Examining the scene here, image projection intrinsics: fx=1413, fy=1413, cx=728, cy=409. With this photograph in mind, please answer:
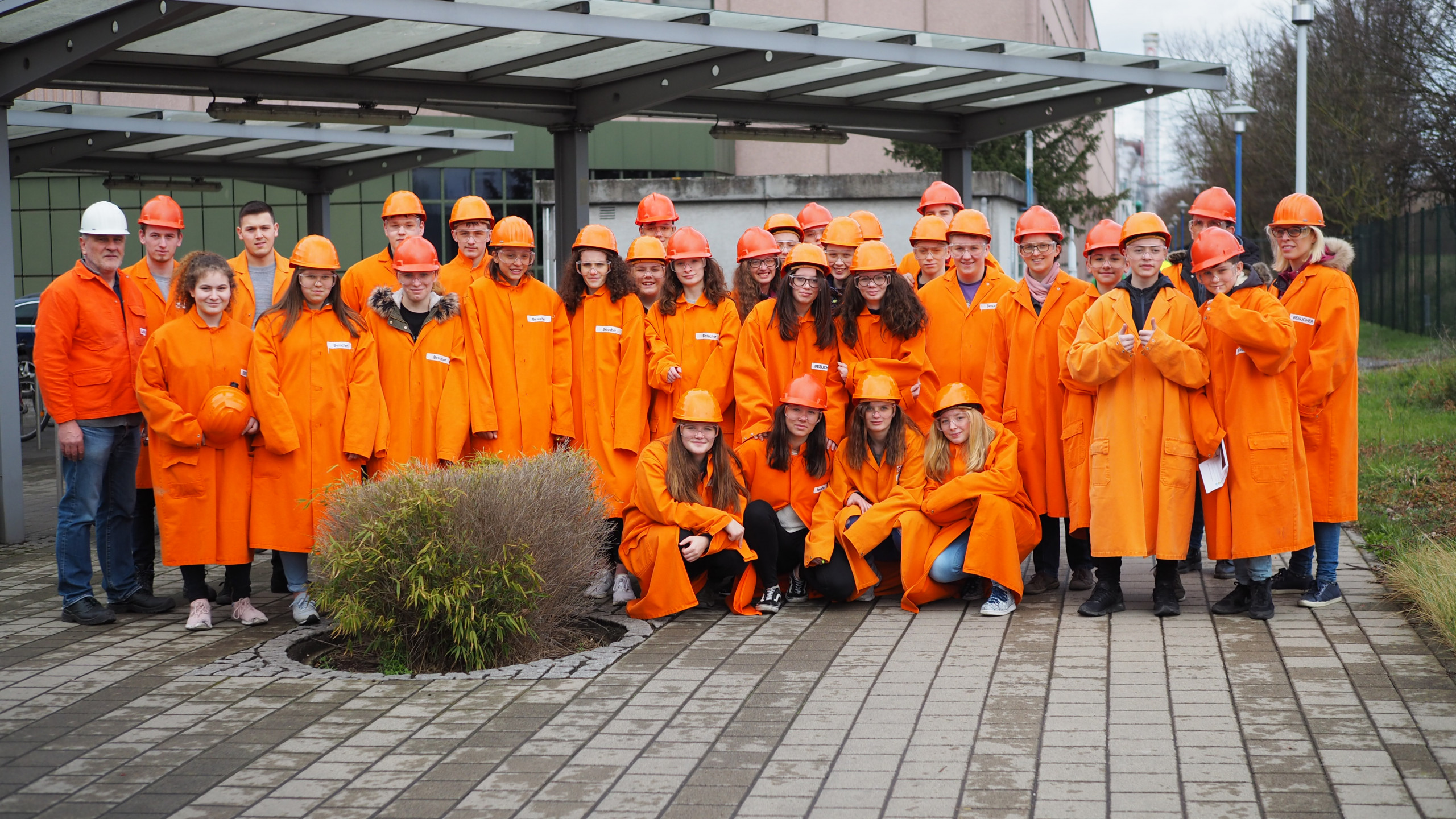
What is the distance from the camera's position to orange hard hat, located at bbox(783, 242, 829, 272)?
7598mm

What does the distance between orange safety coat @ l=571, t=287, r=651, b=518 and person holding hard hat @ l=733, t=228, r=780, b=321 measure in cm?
66

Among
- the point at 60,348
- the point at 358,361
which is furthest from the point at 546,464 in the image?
the point at 60,348

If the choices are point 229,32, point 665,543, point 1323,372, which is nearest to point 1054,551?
point 1323,372

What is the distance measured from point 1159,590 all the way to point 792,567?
1.85 meters

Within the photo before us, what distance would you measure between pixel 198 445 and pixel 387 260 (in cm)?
164

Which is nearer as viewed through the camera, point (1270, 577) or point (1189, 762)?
point (1189, 762)

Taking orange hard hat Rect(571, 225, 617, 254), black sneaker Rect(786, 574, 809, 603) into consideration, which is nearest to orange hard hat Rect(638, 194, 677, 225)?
orange hard hat Rect(571, 225, 617, 254)

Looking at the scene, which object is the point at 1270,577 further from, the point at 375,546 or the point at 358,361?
the point at 358,361

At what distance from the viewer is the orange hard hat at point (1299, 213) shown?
7.04m

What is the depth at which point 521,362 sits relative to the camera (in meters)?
7.71

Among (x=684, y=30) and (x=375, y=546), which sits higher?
(x=684, y=30)

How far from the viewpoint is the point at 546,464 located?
257 inches

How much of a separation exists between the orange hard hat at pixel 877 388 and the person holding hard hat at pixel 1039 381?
699 millimetres

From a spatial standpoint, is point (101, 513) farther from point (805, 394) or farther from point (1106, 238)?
point (1106, 238)
